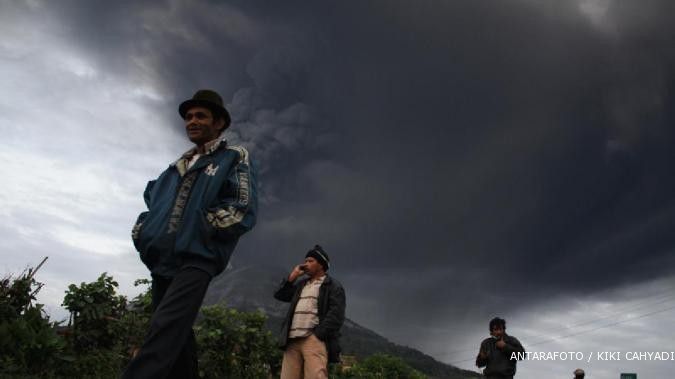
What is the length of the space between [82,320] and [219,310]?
1.83 metres

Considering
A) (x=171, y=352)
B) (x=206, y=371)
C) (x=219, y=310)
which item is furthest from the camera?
(x=219, y=310)

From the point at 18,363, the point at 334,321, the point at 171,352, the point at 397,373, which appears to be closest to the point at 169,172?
the point at 171,352

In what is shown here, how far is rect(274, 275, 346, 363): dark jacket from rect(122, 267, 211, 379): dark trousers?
254 centimetres

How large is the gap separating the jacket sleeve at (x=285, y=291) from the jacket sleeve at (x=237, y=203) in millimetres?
3031

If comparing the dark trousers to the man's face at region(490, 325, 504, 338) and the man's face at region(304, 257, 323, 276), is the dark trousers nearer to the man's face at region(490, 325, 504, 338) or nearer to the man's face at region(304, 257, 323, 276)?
the man's face at region(304, 257, 323, 276)

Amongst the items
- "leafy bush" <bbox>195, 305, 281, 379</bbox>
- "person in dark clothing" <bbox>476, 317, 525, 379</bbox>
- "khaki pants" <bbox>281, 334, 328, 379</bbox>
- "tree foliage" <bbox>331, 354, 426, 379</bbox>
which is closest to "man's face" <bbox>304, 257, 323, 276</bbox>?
"khaki pants" <bbox>281, 334, 328, 379</bbox>

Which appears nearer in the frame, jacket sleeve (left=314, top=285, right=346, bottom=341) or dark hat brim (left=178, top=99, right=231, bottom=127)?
dark hat brim (left=178, top=99, right=231, bottom=127)

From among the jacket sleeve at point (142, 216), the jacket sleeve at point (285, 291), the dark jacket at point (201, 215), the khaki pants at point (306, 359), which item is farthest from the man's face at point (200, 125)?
the jacket sleeve at point (285, 291)

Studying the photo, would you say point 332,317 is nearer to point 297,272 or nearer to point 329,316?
point 329,316

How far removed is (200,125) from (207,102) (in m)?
0.14

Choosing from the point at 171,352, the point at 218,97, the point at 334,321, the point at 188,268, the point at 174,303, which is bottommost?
the point at 171,352

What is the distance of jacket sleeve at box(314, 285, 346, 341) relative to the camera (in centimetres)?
520

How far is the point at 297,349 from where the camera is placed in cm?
530

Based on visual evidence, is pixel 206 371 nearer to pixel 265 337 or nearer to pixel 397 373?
pixel 265 337
